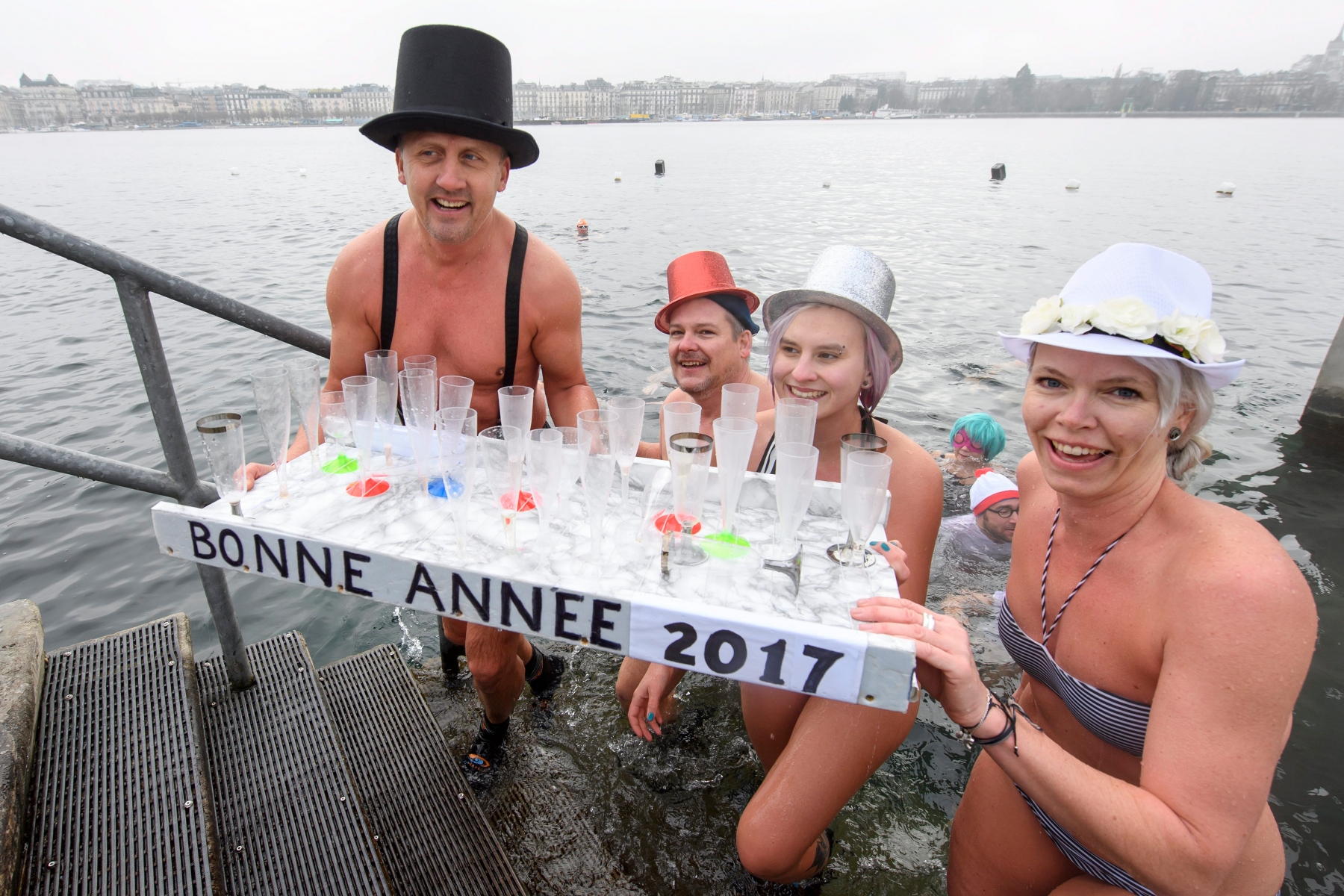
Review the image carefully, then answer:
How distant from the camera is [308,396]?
2.26m

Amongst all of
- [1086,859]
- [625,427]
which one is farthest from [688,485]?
[1086,859]

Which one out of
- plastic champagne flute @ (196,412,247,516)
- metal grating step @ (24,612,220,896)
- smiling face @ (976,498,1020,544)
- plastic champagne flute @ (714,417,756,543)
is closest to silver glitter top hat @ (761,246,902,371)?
plastic champagne flute @ (714,417,756,543)

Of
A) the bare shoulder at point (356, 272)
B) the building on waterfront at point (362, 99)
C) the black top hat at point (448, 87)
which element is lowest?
the bare shoulder at point (356, 272)

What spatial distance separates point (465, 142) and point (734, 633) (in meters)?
2.50

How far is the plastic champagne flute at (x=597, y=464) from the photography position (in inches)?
71.6

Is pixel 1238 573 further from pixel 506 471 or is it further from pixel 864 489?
pixel 506 471

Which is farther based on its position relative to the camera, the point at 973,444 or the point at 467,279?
the point at 973,444

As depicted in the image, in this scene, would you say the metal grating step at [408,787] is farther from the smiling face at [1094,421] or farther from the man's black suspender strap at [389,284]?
the smiling face at [1094,421]

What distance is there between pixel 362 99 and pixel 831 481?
175 meters

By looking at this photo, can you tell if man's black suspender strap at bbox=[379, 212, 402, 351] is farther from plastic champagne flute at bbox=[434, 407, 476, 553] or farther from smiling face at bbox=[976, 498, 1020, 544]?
smiling face at bbox=[976, 498, 1020, 544]

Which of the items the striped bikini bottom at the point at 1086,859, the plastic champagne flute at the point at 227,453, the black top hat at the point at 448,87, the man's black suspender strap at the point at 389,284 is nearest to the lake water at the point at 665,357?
the striped bikini bottom at the point at 1086,859

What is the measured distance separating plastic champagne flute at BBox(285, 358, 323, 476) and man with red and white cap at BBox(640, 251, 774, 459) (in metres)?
1.63

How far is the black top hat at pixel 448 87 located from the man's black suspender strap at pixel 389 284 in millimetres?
463

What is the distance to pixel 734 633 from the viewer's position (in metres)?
1.66
